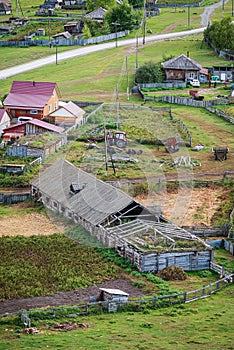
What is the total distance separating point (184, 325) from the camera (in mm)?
34688

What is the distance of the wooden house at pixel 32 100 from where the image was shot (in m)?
74.9

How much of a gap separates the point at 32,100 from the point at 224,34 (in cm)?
3593

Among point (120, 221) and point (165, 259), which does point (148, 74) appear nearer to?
point (120, 221)

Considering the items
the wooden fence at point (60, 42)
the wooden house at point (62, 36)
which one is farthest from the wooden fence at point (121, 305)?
the wooden house at point (62, 36)

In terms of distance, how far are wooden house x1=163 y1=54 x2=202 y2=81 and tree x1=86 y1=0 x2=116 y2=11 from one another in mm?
38865

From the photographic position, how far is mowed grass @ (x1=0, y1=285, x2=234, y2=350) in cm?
3256

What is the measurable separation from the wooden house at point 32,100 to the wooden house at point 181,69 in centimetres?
1738

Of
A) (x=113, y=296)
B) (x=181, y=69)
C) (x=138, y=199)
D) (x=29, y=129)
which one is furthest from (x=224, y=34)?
(x=113, y=296)

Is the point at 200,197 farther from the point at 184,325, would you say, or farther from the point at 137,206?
the point at 184,325

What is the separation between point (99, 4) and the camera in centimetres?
13038

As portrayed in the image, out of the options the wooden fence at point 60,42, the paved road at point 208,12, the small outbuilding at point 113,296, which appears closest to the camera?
the small outbuilding at point 113,296

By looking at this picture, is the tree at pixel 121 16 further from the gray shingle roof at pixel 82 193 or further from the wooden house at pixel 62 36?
the gray shingle roof at pixel 82 193

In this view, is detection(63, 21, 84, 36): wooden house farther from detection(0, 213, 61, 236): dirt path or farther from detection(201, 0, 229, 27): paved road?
detection(0, 213, 61, 236): dirt path

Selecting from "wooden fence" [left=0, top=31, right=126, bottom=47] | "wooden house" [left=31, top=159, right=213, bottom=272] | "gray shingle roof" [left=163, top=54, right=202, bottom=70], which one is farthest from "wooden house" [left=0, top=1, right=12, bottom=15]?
"wooden house" [left=31, top=159, right=213, bottom=272]
